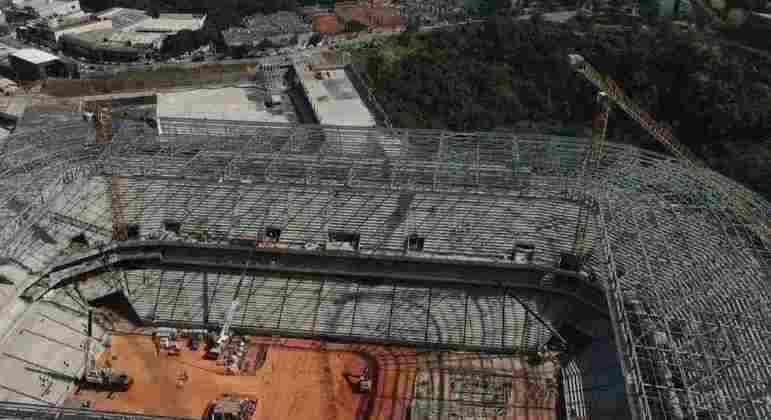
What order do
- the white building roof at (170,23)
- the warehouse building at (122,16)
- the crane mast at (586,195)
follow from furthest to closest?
the warehouse building at (122,16), the white building roof at (170,23), the crane mast at (586,195)

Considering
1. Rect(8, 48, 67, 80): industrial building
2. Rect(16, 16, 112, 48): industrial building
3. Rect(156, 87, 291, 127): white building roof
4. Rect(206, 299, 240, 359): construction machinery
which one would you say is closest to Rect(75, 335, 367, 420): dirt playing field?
Rect(206, 299, 240, 359): construction machinery

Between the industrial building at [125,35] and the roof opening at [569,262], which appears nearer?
the roof opening at [569,262]

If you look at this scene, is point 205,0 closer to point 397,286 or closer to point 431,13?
point 431,13

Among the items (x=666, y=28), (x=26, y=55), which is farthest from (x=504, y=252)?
(x=26, y=55)

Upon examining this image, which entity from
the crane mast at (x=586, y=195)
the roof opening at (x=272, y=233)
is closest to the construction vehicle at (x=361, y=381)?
the roof opening at (x=272, y=233)

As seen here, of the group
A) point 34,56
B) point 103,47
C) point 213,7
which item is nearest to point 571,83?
point 103,47

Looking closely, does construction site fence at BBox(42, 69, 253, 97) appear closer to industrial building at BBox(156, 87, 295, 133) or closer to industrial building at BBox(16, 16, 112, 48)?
industrial building at BBox(156, 87, 295, 133)

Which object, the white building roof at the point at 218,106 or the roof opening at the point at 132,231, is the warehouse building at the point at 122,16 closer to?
the white building roof at the point at 218,106
